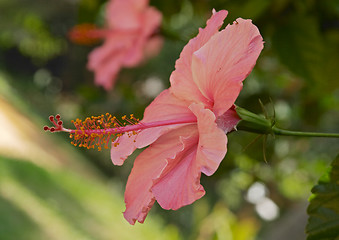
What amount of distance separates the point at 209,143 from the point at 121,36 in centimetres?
61

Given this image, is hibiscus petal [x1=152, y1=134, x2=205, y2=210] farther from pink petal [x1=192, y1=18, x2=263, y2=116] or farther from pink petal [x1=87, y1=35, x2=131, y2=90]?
pink petal [x1=87, y1=35, x2=131, y2=90]

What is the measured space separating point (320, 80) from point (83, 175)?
6132 millimetres

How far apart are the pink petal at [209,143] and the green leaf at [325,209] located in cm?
12

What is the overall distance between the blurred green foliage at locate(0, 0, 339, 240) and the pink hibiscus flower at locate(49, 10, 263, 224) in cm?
5

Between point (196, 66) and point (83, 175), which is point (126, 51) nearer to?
point (196, 66)

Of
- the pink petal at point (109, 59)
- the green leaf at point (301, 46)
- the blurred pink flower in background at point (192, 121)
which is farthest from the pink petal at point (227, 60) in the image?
the pink petal at point (109, 59)

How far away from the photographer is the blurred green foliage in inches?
35.4

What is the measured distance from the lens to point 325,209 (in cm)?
50

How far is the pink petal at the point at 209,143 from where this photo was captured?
444 mm

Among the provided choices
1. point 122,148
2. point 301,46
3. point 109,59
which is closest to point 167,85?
point 109,59

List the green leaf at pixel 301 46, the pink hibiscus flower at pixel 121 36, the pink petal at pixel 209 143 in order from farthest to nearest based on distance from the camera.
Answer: the pink hibiscus flower at pixel 121 36
the green leaf at pixel 301 46
the pink petal at pixel 209 143

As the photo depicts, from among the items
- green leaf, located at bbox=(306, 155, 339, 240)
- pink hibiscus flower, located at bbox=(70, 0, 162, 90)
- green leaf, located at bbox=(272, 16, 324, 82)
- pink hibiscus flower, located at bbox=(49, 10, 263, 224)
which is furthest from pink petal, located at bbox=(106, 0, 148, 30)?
green leaf, located at bbox=(306, 155, 339, 240)

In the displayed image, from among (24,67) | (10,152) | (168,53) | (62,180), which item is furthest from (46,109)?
(62,180)

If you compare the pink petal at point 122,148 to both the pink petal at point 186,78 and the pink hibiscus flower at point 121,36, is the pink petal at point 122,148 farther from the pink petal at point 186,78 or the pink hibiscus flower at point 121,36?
the pink hibiscus flower at point 121,36
